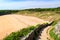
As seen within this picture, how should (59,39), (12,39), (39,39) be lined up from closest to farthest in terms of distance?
(12,39) < (59,39) < (39,39)

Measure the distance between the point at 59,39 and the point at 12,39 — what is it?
191 inches

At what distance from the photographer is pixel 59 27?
2278cm

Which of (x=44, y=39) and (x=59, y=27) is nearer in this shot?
(x=44, y=39)

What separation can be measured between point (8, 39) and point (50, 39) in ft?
20.4

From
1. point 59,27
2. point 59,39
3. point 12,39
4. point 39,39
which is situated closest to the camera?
point 12,39

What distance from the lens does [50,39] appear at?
67.6 ft

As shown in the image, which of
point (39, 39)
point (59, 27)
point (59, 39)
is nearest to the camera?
point (59, 39)

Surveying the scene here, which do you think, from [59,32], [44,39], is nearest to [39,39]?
[44,39]

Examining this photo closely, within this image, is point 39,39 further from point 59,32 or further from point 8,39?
point 8,39

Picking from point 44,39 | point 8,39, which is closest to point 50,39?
point 44,39

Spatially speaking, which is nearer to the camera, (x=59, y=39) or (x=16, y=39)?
(x=16, y=39)

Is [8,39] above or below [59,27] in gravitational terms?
above

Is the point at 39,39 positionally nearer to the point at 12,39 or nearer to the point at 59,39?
the point at 59,39

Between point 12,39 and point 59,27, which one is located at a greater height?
point 12,39
